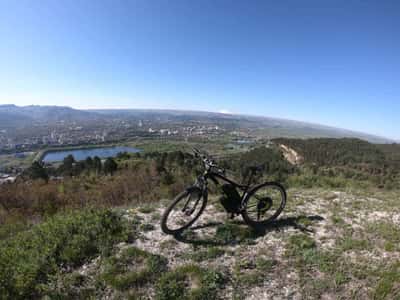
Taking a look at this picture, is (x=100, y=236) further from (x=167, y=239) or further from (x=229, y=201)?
(x=229, y=201)

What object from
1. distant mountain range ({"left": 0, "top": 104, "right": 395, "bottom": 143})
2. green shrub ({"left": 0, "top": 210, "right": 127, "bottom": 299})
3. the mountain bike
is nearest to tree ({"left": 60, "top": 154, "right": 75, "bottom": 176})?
green shrub ({"left": 0, "top": 210, "right": 127, "bottom": 299})

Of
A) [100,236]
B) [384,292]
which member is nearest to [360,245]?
[384,292]

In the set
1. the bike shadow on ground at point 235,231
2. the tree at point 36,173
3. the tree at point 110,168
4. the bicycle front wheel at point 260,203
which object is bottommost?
the tree at point 36,173

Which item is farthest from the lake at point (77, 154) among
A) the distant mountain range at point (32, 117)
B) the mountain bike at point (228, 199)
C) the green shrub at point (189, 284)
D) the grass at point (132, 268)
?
the distant mountain range at point (32, 117)

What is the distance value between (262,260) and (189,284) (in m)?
1.12

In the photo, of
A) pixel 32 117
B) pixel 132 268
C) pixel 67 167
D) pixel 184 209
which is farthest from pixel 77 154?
pixel 32 117

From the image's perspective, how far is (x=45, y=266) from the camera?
2402mm

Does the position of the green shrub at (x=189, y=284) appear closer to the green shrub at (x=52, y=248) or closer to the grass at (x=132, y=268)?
the grass at (x=132, y=268)

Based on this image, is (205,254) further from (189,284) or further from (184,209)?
(184,209)

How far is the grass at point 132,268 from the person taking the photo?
2260mm

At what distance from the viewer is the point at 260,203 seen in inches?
152

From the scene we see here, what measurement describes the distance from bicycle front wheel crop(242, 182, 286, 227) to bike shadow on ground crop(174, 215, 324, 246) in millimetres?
133

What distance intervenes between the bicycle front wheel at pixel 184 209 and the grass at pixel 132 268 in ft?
2.12

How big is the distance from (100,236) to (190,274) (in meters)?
1.57
